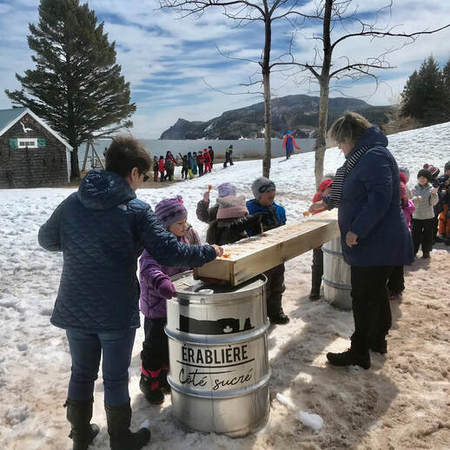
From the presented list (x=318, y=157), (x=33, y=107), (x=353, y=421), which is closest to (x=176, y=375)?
(x=353, y=421)

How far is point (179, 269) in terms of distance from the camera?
12.2ft

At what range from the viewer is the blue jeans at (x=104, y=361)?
256cm

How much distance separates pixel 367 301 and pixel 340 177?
113 cm

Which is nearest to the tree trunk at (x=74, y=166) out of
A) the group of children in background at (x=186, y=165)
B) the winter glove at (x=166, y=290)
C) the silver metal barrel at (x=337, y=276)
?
the group of children in background at (x=186, y=165)

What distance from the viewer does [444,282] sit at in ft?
20.6

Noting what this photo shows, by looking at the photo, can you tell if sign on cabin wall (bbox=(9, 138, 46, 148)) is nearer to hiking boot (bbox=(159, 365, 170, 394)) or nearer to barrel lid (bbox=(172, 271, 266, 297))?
hiking boot (bbox=(159, 365, 170, 394))

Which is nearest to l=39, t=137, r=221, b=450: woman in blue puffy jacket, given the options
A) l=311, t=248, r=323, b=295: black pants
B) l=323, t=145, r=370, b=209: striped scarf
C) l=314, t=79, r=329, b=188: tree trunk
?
l=323, t=145, r=370, b=209: striped scarf

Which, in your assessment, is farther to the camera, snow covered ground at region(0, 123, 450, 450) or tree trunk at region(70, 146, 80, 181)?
tree trunk at region(70, 146, 80, 181)

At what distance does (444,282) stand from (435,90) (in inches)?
1580

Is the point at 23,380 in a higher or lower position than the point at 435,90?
lower

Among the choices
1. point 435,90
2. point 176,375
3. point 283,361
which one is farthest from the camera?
point 435,90

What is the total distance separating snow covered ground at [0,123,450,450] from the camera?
2900mm

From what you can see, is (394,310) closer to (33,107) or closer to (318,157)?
(318,157)

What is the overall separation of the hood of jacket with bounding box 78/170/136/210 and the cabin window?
98.1 feet
